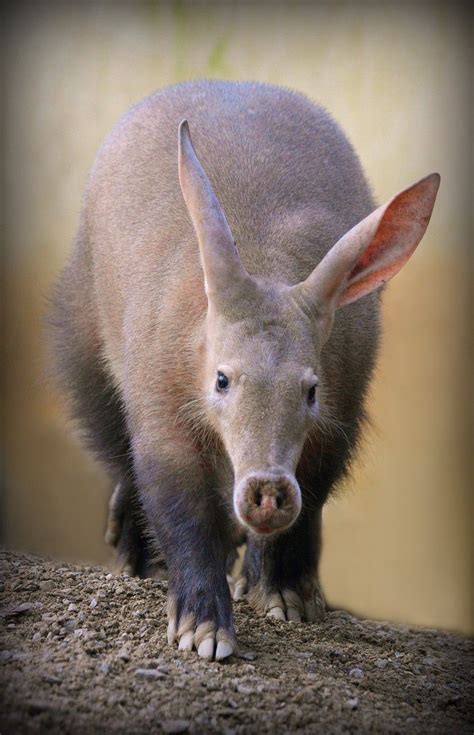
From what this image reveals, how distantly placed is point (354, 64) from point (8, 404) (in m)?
4.51

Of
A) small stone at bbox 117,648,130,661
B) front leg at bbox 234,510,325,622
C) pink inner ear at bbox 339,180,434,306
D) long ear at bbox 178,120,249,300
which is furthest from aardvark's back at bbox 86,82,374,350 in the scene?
small stone at bbox 117,648,130,661

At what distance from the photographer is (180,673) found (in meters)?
5.44

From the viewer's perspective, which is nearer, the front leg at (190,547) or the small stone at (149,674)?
the small stone at (149,674)

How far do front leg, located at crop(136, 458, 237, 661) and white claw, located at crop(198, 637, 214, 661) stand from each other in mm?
39

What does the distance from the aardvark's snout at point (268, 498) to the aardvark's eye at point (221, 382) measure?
0.66 m

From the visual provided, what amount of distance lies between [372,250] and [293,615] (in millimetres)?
2258

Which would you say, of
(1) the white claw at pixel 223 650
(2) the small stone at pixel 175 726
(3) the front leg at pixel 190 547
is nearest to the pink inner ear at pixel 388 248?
(3) the front leg at pixel 190 547

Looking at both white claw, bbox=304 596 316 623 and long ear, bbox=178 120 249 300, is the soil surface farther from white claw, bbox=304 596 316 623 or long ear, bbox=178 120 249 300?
long ear, bbox=178 120 249 300

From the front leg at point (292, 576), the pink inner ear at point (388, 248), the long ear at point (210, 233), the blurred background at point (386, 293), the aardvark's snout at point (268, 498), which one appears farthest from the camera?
the blurred background at point (386, 293)

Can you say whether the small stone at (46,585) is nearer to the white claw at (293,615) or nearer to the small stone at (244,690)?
the white claw at (293,615)

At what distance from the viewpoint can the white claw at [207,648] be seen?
5.75 metres

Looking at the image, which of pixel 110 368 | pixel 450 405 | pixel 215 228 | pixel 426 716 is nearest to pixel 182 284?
pixel 215 228

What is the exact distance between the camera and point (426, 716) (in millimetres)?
5551

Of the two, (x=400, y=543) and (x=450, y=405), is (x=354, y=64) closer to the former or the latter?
(x=450, y=405)
